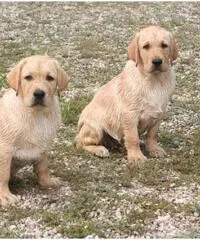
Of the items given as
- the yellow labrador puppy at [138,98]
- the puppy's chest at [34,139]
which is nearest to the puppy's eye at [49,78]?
the puppy's chest at [34,139]

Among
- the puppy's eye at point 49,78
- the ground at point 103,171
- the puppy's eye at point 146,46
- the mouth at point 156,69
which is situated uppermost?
the puppy's eye at point 146,46

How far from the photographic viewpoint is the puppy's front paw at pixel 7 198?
7504mm

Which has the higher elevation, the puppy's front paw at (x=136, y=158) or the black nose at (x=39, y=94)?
the black nose at (x=39, y=94)

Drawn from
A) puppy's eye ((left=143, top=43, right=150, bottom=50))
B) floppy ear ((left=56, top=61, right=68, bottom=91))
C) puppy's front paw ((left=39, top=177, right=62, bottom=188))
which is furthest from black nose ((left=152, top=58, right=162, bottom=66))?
puppy's front paw ((left=39, top=177, right=62, bottom=188))

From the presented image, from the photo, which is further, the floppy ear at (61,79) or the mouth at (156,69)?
the mouth at (156,69)

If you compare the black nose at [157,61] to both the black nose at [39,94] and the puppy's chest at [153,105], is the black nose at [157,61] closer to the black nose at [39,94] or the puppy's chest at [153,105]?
the puppy's chest at [153,105]

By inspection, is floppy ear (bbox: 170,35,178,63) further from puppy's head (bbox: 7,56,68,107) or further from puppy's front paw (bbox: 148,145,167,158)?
puppy's head (bbox: 7,56,68,107)

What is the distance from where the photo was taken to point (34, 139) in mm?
7566


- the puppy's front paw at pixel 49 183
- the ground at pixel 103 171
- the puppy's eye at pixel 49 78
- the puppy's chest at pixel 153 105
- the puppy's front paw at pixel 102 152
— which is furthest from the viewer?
the puppy's front paw at pixel 102 152

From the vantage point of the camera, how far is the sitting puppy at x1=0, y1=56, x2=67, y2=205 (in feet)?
24.2

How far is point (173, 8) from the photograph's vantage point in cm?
1961

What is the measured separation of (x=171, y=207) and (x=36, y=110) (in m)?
1.96

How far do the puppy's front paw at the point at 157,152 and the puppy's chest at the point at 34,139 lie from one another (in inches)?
85.1

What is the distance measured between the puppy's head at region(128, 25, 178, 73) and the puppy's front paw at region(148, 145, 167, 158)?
124cm
